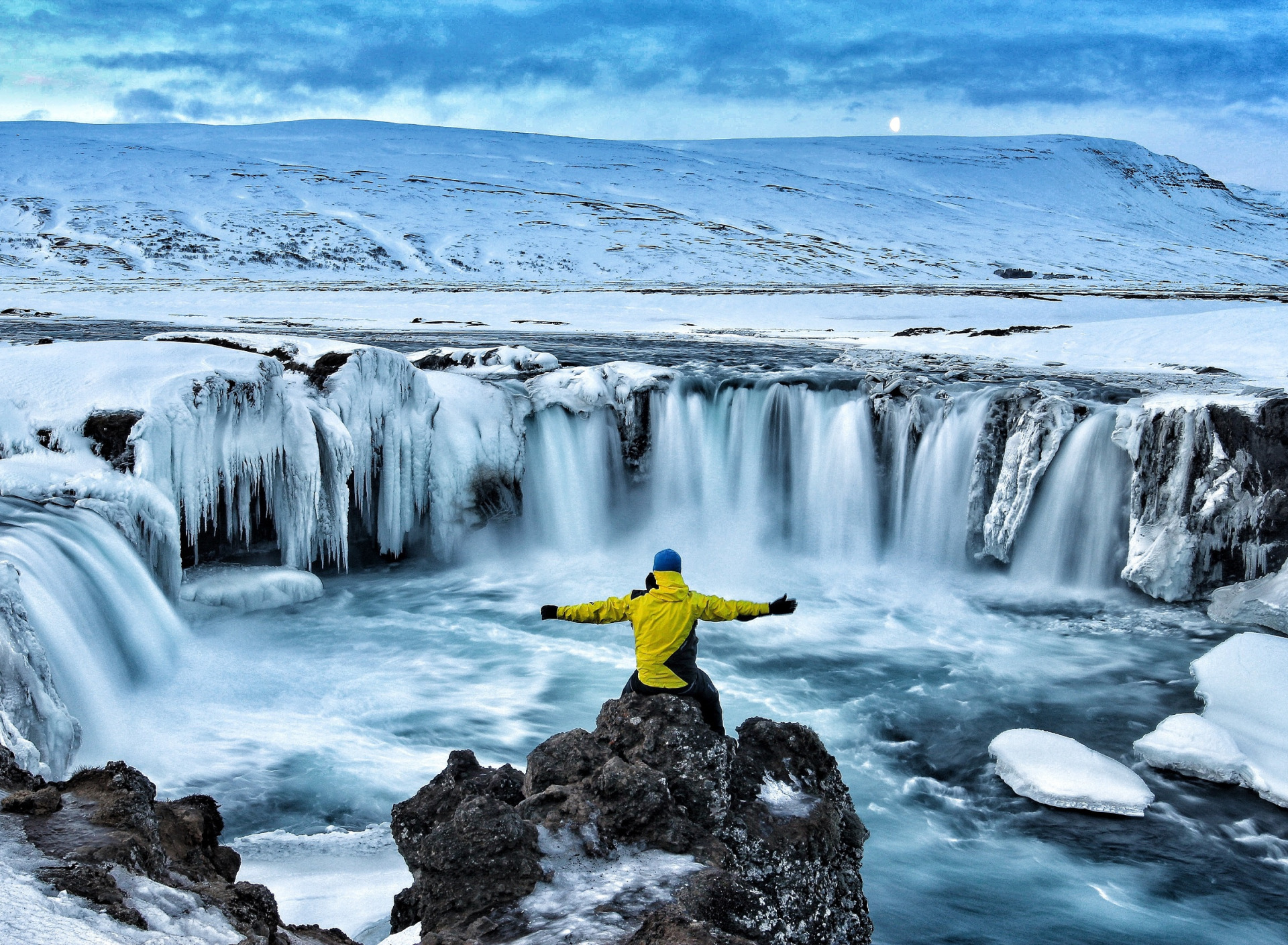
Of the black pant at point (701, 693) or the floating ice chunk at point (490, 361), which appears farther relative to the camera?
the floating ice chunk at point (490, 361)

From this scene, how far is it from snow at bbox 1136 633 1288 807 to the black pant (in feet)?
13.2

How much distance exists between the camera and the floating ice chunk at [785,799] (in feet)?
13.2

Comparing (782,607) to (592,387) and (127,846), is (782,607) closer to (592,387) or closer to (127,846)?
(127,846)

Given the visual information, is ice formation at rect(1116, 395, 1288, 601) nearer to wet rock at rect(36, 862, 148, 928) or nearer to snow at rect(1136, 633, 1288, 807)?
snow at rect(1136, 633, 1288, 807)

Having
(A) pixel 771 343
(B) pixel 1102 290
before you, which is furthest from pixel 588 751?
(B) pixel 1102 290

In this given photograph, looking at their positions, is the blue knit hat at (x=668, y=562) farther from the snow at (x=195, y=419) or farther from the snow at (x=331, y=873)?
the snow at (x=195, y=419)

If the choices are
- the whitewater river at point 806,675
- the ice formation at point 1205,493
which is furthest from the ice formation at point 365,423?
the ice formation at point 1205,493

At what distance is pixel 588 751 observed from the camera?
4.09 m

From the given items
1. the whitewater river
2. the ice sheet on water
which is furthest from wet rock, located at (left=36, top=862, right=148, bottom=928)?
the whitewater river

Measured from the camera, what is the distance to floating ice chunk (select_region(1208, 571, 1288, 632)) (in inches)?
360

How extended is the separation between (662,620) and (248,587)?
252 inches

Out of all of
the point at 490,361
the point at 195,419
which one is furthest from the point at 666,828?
the point at 490,361

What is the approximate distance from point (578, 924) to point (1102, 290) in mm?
42460

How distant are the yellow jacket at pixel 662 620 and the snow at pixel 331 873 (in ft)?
5.38
